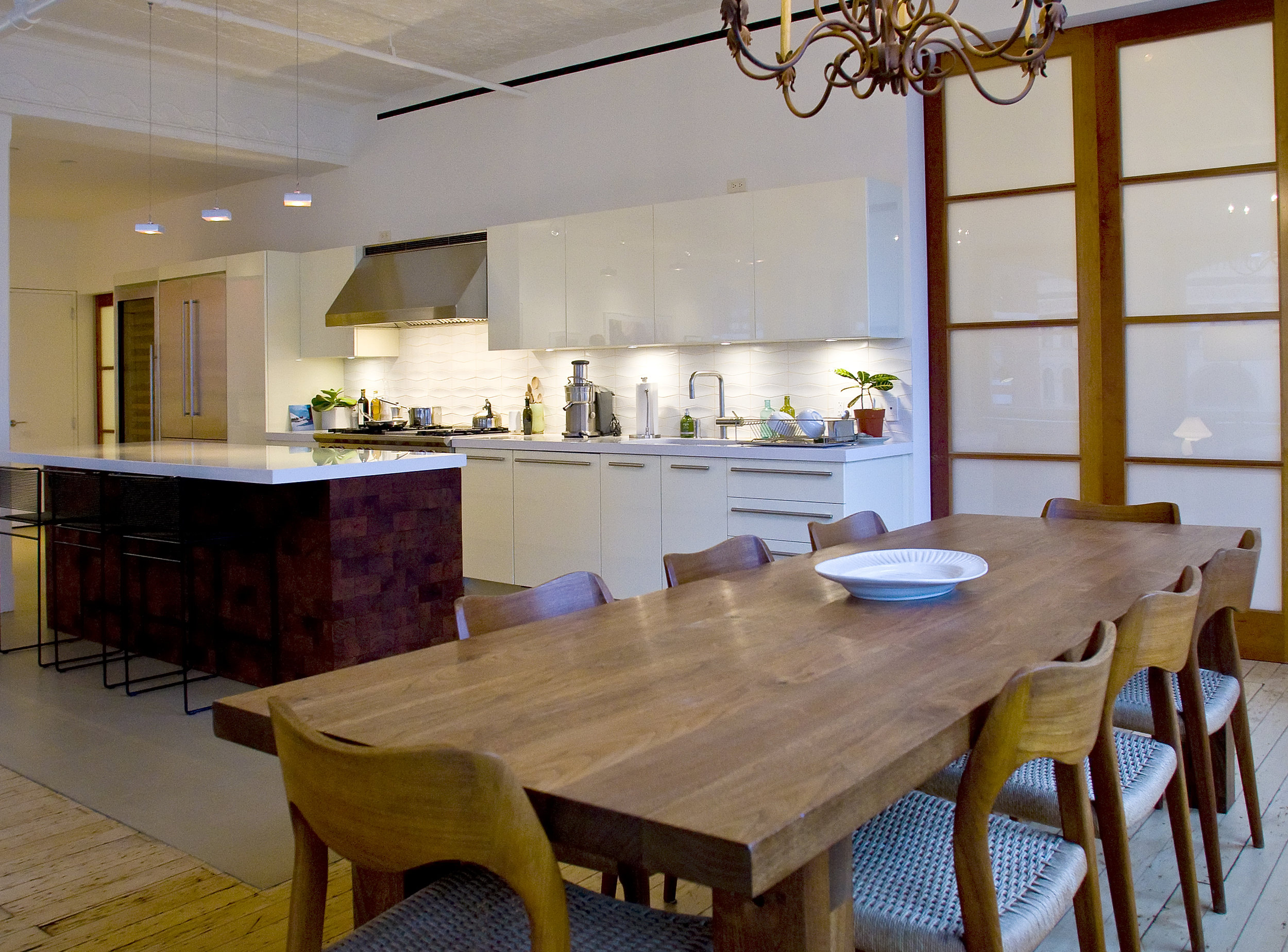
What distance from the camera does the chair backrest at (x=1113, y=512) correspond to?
11.2ft

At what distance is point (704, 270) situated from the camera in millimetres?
5379

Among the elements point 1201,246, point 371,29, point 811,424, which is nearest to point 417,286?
point 371,29

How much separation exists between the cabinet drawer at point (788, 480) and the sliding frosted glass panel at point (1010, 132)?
1601 mm

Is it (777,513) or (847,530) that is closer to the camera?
(847,530)

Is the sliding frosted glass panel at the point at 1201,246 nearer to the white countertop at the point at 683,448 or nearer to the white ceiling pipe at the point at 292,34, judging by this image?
the white countertop at the point at 683,448

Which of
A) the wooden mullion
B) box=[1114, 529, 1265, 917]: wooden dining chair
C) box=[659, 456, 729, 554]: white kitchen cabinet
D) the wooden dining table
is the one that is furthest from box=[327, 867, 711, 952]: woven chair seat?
the wooden mullion

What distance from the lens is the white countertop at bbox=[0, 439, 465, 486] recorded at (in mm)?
3730

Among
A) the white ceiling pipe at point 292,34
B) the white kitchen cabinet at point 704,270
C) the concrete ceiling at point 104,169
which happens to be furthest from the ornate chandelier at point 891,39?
the concrete ceiling at point 104,169

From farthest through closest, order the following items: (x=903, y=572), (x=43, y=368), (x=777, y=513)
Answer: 1. (x=43, y=368)
2. (x=777, y=513)
3. (x=903, y=572)

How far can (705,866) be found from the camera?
1.05 meters

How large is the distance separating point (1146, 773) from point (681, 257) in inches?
153

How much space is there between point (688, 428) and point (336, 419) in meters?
2.78

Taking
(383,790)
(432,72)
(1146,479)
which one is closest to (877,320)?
(1146,479)

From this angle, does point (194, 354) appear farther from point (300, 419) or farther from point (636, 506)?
point (636, 506)
